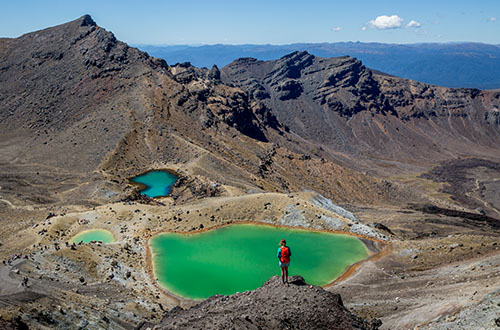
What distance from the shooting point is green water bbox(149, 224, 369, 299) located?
3566 centimetres

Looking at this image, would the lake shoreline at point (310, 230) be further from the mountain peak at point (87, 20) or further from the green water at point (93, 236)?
the mountain peak at point (87, 20)

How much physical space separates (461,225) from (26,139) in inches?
4235

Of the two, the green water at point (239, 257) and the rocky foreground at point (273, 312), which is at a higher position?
the rocky foreground at point (273, 312)

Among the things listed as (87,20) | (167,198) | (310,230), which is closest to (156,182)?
(167,198)

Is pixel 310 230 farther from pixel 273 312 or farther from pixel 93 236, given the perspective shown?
pixel 273 312

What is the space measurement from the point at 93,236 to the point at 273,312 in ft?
104

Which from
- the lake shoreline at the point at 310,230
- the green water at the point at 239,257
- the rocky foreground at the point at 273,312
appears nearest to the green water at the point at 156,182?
the lake shoreline at the point at 310,230

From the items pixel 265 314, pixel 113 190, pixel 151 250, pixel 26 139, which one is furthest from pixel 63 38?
pixel 265 314

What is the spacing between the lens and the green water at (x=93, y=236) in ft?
148

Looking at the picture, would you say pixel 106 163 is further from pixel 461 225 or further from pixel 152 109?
pixel 461 225

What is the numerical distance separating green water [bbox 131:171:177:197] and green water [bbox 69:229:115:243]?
2750cm

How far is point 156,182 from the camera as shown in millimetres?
81812

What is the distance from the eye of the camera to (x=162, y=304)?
104 feet

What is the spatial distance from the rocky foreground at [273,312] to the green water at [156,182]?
2082 inches
